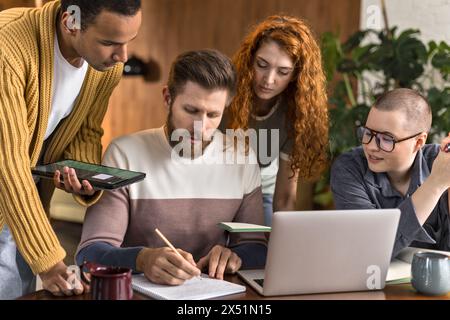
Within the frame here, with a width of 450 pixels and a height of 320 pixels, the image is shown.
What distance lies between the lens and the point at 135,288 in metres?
1.78

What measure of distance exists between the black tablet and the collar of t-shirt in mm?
158

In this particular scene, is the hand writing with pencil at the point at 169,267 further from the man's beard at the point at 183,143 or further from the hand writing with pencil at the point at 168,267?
the man's beard at the point at 183,143

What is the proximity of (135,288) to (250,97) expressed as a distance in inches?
37.0

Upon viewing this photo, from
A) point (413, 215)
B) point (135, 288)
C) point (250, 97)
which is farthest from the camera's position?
point (250, 97)

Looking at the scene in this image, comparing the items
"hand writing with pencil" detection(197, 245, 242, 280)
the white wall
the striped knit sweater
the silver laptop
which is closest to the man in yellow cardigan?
the striped knit sweater

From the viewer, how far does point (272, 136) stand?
102 inches

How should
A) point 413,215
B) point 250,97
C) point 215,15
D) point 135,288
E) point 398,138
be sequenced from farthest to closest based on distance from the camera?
point 215,15
point 250,97
point 398,138
point 413,215
point 135,288

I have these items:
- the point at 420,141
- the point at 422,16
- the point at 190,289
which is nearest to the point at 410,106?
the point at 420,141

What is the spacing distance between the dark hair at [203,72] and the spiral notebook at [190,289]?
0.56 m

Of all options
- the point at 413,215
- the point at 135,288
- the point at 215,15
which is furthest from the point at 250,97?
the point at 215,15

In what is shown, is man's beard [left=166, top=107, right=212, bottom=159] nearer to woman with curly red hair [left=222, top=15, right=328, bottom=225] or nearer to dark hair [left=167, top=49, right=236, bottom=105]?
dark hair [left=167, top=49, right=236, bottom=105]

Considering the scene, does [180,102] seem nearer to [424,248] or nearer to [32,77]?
[32,77]

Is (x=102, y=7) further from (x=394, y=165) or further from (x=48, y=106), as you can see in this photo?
(x=394, y=165)

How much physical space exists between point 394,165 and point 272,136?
0.51 meters
